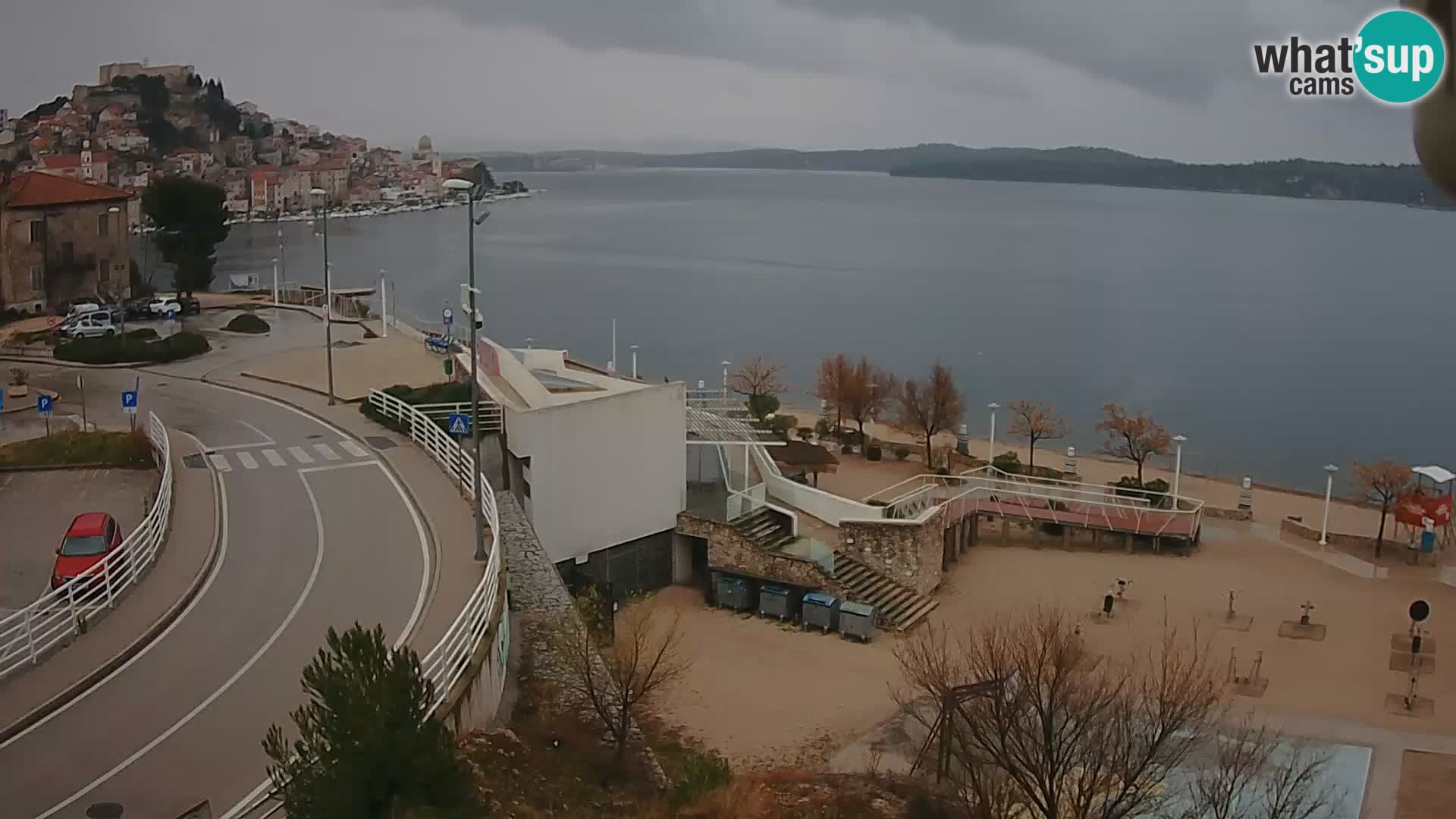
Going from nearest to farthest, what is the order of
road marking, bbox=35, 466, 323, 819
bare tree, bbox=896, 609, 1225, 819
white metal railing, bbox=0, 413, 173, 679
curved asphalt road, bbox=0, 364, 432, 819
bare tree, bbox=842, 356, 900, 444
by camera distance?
road marking, bbox=35, 466, 323, 819
curved asphalt road, bbox=0, 364, 432, 819
bare tree, bbox=896, 609, 1225, 819
white metal railing, bbox=0, 413, 173, 679
bare tree, bbox=842, 356, 900, 444

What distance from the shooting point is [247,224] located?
18312 cm

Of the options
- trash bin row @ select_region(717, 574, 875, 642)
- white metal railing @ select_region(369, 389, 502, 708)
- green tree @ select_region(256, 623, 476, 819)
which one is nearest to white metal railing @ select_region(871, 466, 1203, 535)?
trash bin row @ select_region(717, 574, 875, 642)

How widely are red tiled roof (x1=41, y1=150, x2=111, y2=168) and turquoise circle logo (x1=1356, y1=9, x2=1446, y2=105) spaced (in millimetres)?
172312

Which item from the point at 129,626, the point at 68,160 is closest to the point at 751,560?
the point at 129,626

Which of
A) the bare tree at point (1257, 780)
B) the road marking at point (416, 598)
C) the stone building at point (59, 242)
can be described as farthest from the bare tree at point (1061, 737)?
the stone building at point (59, 242)

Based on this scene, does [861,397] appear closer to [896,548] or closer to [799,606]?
[896,548]

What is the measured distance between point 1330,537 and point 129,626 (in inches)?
1060

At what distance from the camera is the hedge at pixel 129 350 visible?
35.0 m

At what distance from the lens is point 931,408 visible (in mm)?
40656

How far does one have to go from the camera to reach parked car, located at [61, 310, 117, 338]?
129 ft

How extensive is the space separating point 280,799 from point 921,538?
15930mm

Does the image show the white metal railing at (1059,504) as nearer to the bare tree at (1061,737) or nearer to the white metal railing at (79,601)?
the bare tree at (1061,737)

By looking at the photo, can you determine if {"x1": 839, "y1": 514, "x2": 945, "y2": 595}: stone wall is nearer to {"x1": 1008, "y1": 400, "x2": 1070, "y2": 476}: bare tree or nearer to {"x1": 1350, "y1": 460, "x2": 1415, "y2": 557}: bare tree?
{"x1": 1350, "y1": 460, "x2": 1415, "y2": 557}: bare tree

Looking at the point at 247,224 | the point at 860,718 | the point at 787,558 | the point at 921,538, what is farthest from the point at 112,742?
the point at 247,224
